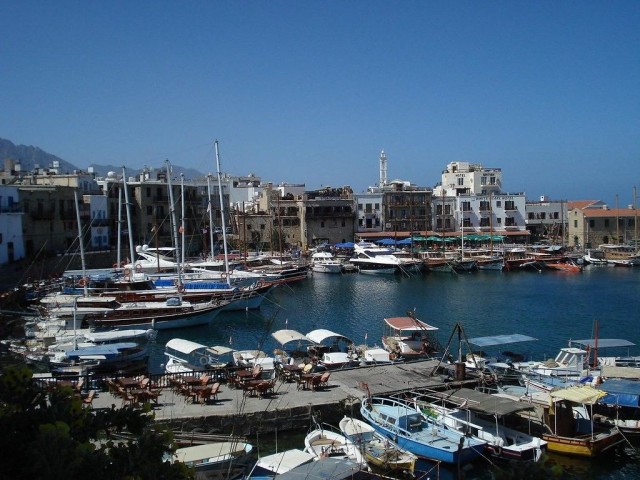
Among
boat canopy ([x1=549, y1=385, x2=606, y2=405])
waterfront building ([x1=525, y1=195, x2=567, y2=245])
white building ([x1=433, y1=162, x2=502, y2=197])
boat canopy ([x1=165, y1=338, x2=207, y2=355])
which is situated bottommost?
boat canopy ([x1=549, y1=385, x2=606, y2=405])

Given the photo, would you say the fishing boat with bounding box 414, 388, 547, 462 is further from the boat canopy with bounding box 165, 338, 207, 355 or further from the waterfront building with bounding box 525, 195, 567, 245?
the waterfront building with bounding box 525, 195, 567, 245

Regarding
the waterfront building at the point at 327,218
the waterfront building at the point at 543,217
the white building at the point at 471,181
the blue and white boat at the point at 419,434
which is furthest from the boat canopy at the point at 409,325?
the waterfront building at the point at 543,217

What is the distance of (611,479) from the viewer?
18.2m

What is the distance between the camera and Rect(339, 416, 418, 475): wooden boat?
1712 cm

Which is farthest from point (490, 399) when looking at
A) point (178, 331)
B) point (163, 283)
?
point (163, 283)

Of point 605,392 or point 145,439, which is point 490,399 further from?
point 145,439

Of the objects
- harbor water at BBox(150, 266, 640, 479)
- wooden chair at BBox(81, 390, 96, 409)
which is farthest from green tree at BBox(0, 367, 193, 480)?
harbor water at BBox(150, 266, 640, 479)

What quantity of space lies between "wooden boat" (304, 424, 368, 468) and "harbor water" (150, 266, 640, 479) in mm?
3862

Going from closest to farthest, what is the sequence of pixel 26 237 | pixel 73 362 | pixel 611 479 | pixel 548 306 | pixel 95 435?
pixel 95 435 → pixel 611 479 → pixel 73 362 → pixel 548 306 → pixel 26 237

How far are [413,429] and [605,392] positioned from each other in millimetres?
6579

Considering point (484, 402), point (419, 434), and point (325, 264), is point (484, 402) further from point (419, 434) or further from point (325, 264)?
point (325, 264)

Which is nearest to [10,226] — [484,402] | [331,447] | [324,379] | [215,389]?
[215,389]

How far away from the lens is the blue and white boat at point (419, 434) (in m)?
18.4

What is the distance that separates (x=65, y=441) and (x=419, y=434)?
14152 mm
